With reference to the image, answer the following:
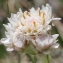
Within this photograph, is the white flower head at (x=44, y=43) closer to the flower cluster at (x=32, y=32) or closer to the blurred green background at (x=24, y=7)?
the flower cluster at (x=32, y=32)

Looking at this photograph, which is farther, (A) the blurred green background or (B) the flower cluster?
(A) the blurred green background

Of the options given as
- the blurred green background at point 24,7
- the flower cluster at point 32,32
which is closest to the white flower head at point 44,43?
the flower cluster at point 32,32

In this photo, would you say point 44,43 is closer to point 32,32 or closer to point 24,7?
point 32,32

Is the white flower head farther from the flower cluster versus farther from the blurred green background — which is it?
the blurred green background

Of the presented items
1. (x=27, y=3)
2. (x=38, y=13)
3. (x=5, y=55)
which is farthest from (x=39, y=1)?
(x=38, y=13)

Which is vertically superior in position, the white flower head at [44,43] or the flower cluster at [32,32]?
the flower cluster at [32,32]

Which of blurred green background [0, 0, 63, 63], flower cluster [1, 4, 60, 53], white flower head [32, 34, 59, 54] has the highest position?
blurred green background [0, 0, 63, 63]

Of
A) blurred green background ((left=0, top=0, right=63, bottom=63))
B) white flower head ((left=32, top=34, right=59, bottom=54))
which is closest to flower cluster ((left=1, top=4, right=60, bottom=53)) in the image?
white flower head ((left=32, top=34, right=59, bottom=54))

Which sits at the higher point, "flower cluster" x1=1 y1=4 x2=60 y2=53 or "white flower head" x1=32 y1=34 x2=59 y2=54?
"flower cluster" x1=1 y1=4 x2=60 y2=53

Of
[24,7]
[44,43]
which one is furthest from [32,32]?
[24,7]
